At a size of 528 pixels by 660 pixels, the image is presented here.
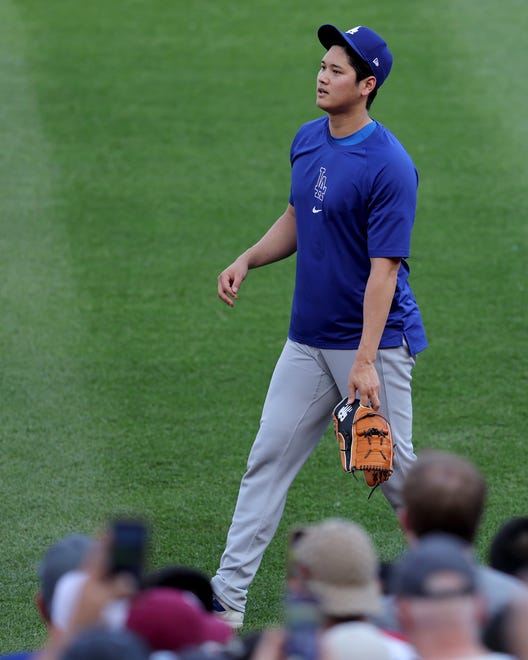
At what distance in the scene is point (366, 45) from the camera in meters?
5.02

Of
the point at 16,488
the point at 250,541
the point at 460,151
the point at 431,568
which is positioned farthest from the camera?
the point at 460,151

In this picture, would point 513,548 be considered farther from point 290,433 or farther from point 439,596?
point 290,433

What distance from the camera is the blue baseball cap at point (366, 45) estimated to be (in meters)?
5.00

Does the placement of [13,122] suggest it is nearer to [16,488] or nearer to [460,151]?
[460,151]

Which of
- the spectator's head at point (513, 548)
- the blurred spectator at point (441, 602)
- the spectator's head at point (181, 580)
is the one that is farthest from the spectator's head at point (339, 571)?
the spectator's head at point (513, 548)

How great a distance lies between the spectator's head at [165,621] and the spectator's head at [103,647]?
0.19m

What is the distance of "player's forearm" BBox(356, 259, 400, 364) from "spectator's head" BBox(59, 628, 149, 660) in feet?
7.70

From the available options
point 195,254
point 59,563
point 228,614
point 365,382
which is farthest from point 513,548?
point 195,254

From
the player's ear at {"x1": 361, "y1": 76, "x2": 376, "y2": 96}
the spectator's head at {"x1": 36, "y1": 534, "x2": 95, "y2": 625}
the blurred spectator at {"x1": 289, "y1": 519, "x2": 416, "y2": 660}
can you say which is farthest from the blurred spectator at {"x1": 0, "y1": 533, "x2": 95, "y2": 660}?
the player's ear at {"x1": 361, "y1": 76, "x2": 376, "y2": 96}

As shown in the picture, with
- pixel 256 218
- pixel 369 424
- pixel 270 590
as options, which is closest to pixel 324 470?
pixel 270 590

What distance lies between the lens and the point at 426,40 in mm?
12336

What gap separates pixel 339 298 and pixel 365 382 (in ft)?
1.23

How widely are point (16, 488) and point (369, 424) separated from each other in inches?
81.2

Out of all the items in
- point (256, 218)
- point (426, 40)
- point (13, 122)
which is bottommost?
point (256, 218)
